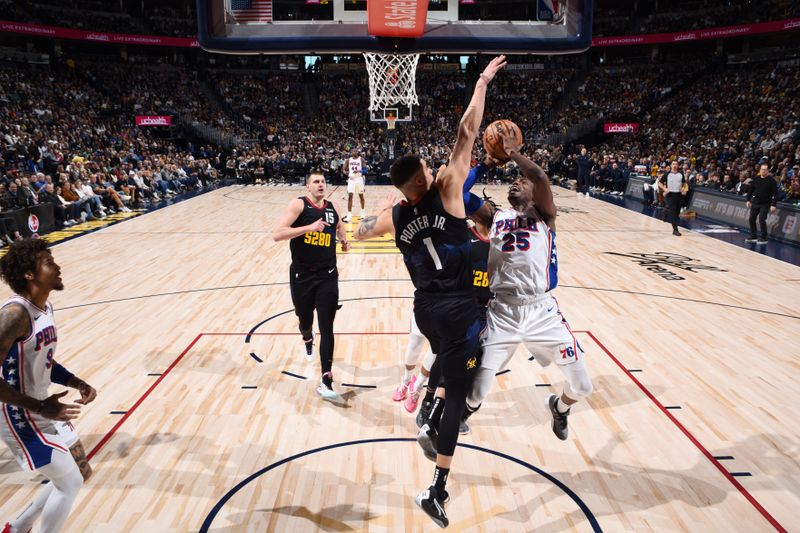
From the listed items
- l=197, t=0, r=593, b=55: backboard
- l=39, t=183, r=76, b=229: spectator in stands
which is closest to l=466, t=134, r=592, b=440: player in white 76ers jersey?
l=197, t=0, r=593, b=55: backboard

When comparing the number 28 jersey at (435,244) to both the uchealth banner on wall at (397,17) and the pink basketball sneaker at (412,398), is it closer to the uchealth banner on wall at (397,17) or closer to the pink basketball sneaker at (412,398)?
the pink basketball sneaker at (412,398)

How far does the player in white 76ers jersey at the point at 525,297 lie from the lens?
154 inches

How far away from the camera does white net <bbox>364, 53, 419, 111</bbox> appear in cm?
1252

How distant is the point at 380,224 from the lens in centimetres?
357


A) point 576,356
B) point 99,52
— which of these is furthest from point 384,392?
point 99,52

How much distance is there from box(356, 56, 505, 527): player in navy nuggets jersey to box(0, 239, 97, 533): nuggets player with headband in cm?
182

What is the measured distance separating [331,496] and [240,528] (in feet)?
1.96

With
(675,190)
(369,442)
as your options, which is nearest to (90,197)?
(369,442)

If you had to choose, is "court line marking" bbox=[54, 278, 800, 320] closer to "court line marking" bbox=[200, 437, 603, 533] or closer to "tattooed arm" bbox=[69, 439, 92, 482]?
"court line marking" bbox=[200, 437, 603, 533]

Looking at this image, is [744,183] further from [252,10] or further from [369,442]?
[369,442]

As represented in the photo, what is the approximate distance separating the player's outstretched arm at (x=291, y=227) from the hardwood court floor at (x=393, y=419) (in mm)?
1497

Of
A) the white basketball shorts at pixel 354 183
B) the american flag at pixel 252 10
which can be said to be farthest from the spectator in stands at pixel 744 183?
the american flag at pixel 252 10

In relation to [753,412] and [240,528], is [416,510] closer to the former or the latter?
[240,528]

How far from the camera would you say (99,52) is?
120 ft
